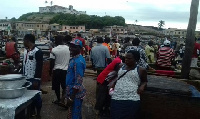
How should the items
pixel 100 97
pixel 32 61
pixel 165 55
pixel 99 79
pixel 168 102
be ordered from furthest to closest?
pixel 165 55, pixel 100 97, pixel 99 79, pixel 32 61, pixel 168 102

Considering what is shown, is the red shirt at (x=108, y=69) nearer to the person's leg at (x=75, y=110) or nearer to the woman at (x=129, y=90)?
the woman at (x=129, y=90)

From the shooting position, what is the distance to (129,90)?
3412 mm

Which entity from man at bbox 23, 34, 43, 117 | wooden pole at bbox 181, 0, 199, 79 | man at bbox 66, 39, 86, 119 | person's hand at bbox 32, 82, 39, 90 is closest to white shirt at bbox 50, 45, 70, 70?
man at bbox 23, 34, 43, 117

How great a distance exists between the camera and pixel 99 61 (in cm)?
685

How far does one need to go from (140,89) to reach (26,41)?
7.71 ft

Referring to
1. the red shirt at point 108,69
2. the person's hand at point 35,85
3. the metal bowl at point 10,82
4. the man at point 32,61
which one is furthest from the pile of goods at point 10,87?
the red shirt at point 108,69

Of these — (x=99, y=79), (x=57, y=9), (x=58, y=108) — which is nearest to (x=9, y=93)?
(x=99, y=79)

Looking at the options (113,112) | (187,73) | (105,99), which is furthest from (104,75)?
(187,73)

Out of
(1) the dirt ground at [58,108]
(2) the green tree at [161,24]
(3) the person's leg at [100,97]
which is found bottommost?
(1) the dirt ground at [58,108]

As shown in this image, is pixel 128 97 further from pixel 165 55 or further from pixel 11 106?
pixel 165 55

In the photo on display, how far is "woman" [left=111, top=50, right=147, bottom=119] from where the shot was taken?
341 centimetres

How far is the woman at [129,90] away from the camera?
3.41 metres

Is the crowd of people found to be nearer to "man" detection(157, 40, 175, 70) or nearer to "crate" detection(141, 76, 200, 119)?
"crate" detection(141, 76, 200, 119)

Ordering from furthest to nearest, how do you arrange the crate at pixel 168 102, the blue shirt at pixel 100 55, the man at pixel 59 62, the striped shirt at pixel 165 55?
the striped shirt at pixel 165 55, the blue shirt at pixel 100 55, the man at pixel 59 62, the crate at pixel 168 102
